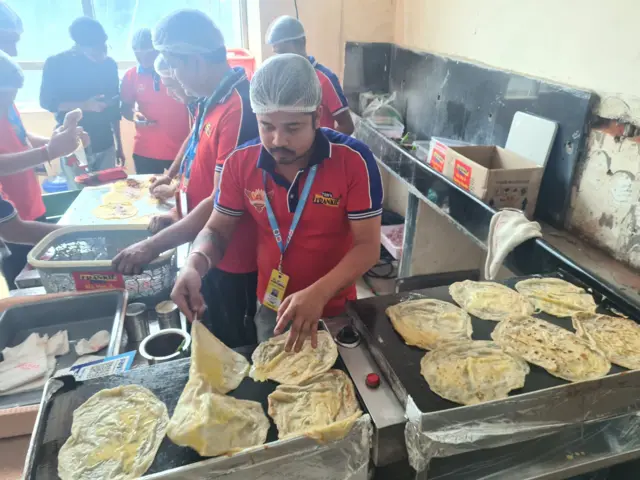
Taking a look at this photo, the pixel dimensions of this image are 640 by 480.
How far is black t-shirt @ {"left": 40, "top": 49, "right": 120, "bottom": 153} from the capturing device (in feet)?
11.1

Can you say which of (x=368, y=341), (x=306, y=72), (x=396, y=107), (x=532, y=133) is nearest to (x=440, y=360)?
(x=368, y=341)

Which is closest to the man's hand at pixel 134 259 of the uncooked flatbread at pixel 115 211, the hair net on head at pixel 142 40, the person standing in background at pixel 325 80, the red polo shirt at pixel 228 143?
the red polo shirt at pixel 228 143

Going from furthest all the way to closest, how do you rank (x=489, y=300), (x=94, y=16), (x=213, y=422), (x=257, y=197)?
(x=94, y=16) → (x=257, y=197) → (x=489, y=300) → (x=213, y=422)

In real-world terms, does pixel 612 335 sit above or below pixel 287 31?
below

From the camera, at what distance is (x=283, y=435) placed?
2.69 ft

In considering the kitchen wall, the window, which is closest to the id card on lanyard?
the kitchen wall

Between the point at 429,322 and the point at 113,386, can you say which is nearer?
the point at 113,386

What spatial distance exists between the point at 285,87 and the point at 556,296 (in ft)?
3.08

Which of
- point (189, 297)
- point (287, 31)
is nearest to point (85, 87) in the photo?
point (287, 31)

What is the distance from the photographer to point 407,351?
989 millimetres

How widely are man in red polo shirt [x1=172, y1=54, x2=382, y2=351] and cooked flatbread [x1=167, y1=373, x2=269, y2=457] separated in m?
0.21

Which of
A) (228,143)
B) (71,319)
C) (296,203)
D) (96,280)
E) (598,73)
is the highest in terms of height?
(598,73)

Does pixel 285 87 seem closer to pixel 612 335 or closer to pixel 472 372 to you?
pixel 472 372

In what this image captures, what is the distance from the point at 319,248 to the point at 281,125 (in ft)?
1.30
